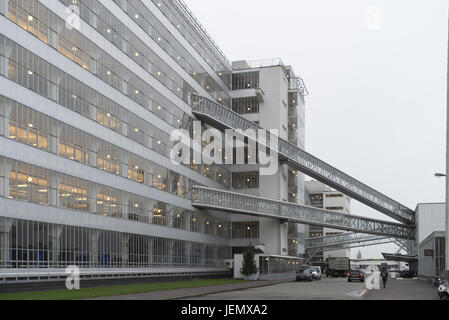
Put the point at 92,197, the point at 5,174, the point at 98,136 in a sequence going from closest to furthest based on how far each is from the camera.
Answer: the point at 5,174 < the point at 92,197 < the point at 98,136

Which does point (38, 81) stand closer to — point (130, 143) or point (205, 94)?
point (130, 143)

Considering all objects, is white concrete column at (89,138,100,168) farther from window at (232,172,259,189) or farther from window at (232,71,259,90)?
window at (232,71,259,90)

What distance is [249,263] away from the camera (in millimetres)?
65938

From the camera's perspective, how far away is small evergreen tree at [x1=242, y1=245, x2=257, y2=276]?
65500mm

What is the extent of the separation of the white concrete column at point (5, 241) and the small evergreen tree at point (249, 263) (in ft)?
118

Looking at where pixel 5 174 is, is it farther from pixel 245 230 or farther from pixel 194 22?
pixel 245 230

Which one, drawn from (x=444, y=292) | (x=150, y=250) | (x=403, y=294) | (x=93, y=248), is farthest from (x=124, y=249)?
(x=444, y=292)

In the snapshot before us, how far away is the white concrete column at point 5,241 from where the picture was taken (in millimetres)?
33281

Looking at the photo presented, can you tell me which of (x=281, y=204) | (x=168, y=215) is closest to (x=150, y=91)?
(x=168, y=215)

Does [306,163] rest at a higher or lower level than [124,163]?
higher

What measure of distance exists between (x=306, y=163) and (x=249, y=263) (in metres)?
14.7

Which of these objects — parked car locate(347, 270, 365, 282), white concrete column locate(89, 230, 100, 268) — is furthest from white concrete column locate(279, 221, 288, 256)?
white concrete column locate(89, 230, 100, 268)

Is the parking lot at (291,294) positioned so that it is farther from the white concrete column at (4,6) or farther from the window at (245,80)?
the window at (245,80)
